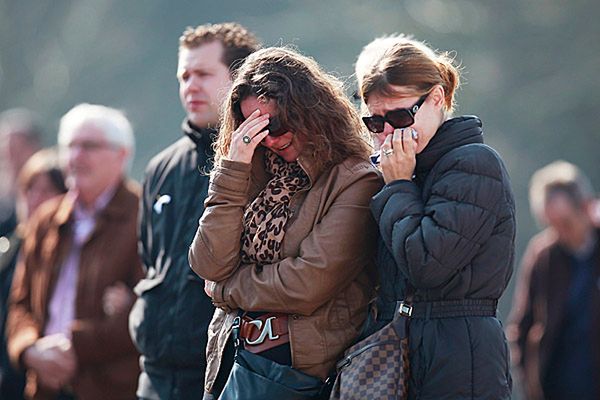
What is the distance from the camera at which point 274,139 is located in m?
4.64

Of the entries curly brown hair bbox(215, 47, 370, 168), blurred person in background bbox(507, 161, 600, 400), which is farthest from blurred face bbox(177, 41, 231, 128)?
blurred person in background bbox(507, 161, 600, 400)

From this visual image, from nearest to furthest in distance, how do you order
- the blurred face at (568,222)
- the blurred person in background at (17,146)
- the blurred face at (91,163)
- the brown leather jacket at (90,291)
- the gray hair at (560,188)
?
the brown leather jacket at (90,291), the blurred face at (91,163), the blurred face at (568,222), the gray hair at (560,188), the blurred person in background at (17,146)

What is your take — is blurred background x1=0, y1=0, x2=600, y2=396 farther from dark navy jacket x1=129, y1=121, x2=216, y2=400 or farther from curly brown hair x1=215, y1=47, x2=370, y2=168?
curly brown hair x1=215, y1=47, x2=370, y2=168

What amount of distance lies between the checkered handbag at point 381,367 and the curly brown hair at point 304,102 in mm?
656

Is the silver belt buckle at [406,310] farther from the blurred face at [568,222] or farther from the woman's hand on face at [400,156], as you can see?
the blurred face at [568,222]

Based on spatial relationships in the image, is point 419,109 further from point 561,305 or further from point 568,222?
point 568,222

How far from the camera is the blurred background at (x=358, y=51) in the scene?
1709 centimetres

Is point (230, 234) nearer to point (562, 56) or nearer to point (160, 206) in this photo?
point (160, 206)

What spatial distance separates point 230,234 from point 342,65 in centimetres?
1273

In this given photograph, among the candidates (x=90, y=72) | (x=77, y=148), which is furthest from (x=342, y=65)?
(x=77, y=148)

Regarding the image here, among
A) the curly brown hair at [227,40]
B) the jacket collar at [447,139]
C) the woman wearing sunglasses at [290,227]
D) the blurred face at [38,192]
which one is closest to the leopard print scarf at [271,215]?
the woman wearing sunglasses at [290,227]

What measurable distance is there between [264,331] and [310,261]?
0.31 meters

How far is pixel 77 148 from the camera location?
7.79 metres

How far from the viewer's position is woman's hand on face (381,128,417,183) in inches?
176
